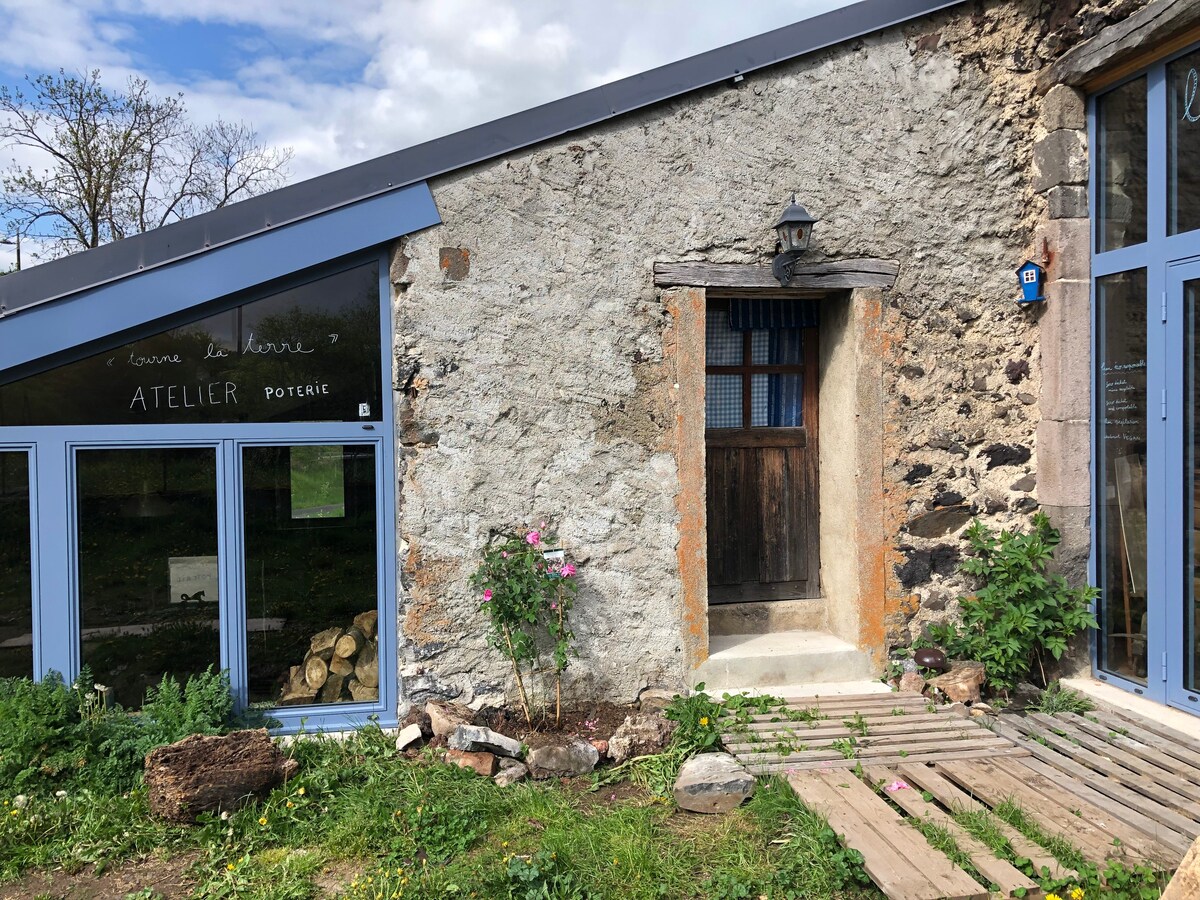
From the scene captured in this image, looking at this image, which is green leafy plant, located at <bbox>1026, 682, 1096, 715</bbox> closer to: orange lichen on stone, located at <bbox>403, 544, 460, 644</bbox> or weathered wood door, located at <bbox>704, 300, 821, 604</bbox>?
weathered wood door, located at <bbox>704, 300, 821, 604</bbox>

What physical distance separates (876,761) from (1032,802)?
668 mm

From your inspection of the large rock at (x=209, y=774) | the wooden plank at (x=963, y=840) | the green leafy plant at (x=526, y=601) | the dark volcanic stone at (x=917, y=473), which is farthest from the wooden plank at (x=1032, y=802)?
the large rock at (x=209, y=774)

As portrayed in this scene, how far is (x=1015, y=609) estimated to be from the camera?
4.54m

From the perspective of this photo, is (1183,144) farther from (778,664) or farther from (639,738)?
(639,738)

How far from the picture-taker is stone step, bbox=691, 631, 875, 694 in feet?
15.1

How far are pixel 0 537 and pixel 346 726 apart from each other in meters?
1.99

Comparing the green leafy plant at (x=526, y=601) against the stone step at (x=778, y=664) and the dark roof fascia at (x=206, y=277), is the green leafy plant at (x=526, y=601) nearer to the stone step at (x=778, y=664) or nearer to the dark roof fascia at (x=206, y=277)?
the stone step at (x=778, y=664)

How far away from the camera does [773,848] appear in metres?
3.23

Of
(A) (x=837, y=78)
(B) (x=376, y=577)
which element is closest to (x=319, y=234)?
(B) (x=376, y=577)

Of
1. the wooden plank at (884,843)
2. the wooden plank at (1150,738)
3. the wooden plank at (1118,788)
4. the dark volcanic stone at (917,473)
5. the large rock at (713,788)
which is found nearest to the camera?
the wooden plank at (884,843)

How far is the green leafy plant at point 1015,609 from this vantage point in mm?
4523

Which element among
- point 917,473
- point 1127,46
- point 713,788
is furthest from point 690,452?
point 1127,46

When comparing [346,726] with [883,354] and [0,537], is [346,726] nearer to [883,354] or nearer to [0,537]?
[0,537]

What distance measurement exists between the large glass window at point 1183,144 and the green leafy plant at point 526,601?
3.73 meters
